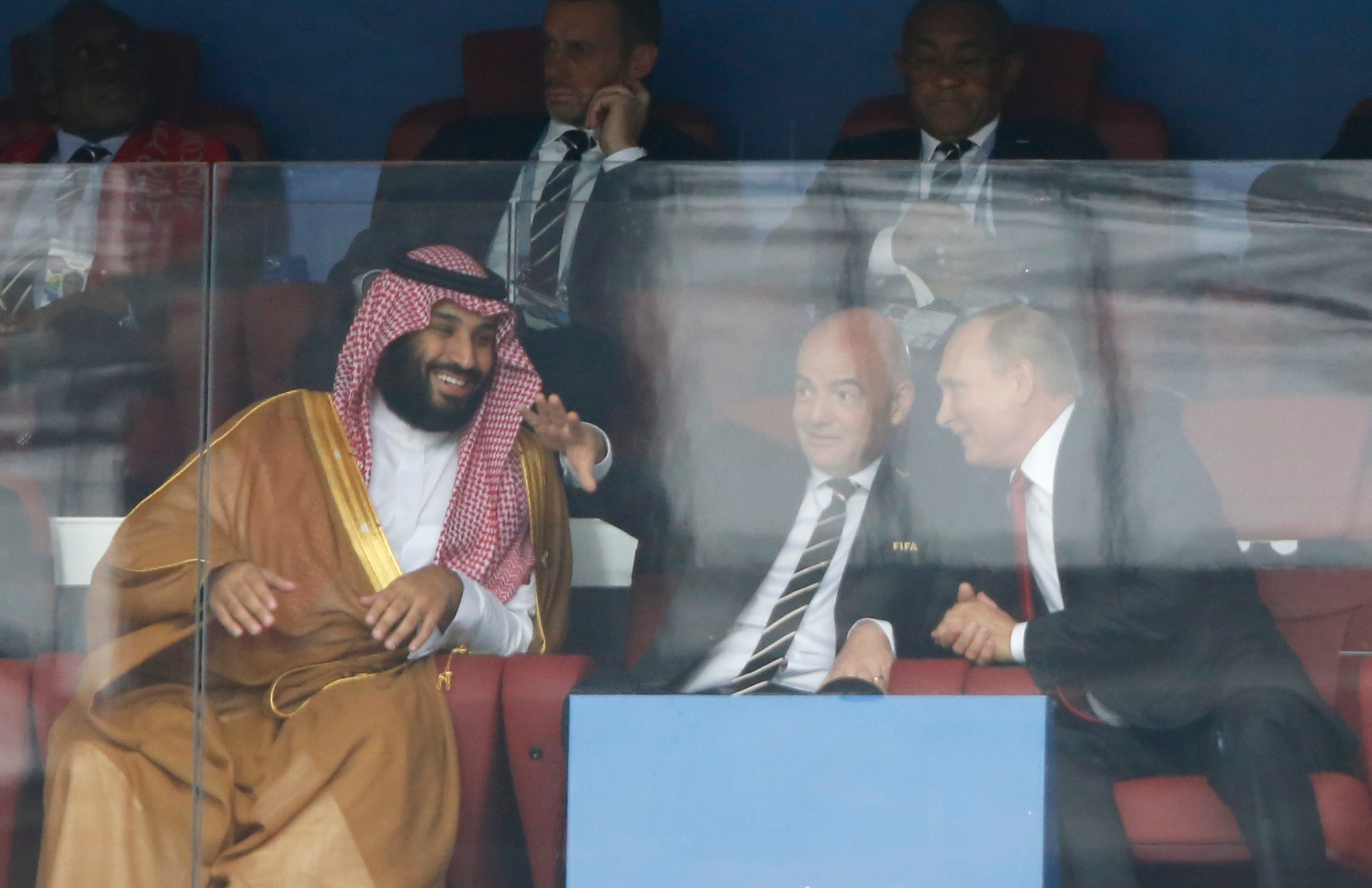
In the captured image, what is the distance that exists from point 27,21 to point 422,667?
2.44 metres

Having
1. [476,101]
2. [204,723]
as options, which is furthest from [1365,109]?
[204,723]

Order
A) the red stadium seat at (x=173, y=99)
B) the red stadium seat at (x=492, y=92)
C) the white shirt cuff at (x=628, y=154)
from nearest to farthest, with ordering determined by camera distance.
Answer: the white shirt cuff at (x=628, y=154), the red stadium seat at (x=492, y=92), the red stadium seat at (x=173, y=99)

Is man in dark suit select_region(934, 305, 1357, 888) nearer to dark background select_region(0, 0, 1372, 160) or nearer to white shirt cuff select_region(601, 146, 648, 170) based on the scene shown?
white shirt cuff select_region(601, 146, 648, 170)

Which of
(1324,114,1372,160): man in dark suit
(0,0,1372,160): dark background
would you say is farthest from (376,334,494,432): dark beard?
(1324,114,1372,160): man in dark suit

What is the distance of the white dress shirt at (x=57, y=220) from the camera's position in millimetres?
2186

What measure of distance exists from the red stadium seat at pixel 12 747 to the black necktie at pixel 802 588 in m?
0.94

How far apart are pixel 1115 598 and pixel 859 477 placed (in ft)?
1.17

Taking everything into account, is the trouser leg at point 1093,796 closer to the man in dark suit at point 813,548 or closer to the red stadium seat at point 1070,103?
the man in dark suit at point 813,548

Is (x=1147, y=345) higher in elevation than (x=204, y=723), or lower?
higher

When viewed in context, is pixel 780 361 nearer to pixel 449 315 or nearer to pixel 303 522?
pixel 449 315

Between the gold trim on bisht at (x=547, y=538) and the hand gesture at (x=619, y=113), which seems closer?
the gold trim on bisht at (x=547, y=538)

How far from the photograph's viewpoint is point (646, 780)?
2029 mm

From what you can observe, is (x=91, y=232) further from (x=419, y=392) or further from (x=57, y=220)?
(x=419, y=392)

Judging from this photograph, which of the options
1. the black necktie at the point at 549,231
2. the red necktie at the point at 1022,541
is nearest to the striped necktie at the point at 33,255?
the black necktie at the point at 549,231
